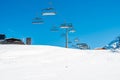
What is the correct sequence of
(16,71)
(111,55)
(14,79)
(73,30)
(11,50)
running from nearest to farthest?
(14,79), (16,71), (11,50), (111,55), (73,30)

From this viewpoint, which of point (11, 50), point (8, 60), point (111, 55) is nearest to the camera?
point (8, 60)

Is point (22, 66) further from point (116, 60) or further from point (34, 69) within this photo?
point (116, 60)

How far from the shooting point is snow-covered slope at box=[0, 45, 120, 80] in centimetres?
419

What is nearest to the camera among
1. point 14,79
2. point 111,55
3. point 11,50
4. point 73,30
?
point 14,79

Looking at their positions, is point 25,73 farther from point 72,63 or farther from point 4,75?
point 72,63

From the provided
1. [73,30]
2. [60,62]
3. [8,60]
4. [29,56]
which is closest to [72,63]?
[60,62]

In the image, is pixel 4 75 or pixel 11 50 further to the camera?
pixel 11 50

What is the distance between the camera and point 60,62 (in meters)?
4.83

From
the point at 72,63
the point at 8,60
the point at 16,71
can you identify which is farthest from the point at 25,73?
the point at 72,63

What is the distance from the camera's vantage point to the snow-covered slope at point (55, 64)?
13.7ft

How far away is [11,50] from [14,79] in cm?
133

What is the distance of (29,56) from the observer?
16.3 ft

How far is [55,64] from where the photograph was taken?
468cm

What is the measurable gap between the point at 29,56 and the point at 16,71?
0.75m
